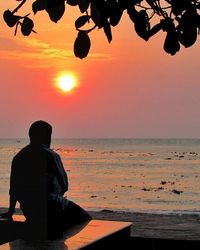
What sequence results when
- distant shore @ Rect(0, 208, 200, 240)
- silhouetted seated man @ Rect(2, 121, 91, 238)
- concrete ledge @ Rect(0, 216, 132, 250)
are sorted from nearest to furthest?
concrete ledge @ Rect(0, 216, 132, 250)
silhouetted seated man @ Rect(2, 121, 91, 238)
distant shore @ Rect(0, 208, 200, 240)

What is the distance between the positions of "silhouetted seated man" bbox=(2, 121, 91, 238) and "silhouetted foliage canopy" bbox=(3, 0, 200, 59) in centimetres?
400

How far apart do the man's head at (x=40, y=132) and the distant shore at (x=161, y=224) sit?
2.82 m

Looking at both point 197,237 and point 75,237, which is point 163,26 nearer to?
point 75,237

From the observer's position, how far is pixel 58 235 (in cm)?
666

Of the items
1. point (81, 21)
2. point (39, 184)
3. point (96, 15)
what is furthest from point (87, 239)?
point (96, 15)

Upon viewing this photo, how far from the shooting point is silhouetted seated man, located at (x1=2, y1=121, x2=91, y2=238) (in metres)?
6.68

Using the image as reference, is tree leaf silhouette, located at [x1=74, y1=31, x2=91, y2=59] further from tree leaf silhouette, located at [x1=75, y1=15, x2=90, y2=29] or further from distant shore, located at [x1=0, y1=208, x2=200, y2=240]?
distant shore, located at [x1=0, y1=208, x2=200, y2=240]

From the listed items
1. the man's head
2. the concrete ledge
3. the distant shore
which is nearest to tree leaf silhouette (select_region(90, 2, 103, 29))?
the concrete ledge

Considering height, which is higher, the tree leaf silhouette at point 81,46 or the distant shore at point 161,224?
the tree leaf silhouette at point 81,46

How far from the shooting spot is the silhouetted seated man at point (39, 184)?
21.9 feet

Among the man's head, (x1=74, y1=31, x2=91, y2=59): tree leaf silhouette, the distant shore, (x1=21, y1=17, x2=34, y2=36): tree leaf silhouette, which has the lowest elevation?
the distant shore

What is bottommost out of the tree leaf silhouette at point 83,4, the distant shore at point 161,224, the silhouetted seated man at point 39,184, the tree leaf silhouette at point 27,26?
the distant shore at point 161,224

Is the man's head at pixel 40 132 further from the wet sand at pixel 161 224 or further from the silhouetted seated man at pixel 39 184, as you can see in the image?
the wet sand at pixel 161 224

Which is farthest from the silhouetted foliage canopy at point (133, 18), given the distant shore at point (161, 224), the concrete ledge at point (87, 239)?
the distant shore at point (161, 224)
